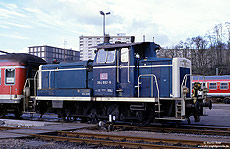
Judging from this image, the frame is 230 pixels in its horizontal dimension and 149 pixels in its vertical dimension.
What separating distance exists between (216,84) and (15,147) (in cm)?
3223

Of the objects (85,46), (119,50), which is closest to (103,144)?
(119,50)

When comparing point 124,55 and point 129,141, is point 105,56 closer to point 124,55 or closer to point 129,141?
point 124,55

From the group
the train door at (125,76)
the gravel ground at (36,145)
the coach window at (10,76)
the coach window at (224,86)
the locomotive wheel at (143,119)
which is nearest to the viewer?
the gravel ground at (36,145)

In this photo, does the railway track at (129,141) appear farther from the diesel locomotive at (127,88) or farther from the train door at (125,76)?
the train door at (125,76)

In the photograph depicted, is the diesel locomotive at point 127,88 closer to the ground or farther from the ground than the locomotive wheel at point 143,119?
farther from the ground

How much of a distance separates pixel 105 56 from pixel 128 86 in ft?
5.88

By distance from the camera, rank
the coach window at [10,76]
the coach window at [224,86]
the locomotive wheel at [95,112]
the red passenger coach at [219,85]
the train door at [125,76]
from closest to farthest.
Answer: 1. the train door at [125,76]
2. the locomotive wheel at [95,112]
3. the coach window at [10,76]
4. the red passenger coach at [219,85]
5. the coach window at [224,86]

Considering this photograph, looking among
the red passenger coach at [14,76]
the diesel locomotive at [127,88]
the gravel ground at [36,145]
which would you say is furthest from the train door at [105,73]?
the red passenger coach at [14,76]

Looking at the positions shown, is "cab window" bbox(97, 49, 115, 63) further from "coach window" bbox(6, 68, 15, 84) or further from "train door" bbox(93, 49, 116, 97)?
"coach window" bbox(6, 68, 15, 84)

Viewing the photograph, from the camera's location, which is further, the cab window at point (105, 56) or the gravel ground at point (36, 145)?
the cab window at point (105, 56)

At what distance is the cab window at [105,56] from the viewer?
Answer: 1223 centimetres

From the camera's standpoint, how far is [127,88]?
39.0 ft

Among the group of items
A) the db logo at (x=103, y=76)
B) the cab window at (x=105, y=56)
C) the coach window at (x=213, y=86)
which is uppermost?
the cab window at (x=105, y=56)

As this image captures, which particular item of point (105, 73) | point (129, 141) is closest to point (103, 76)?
point (105, 73)
